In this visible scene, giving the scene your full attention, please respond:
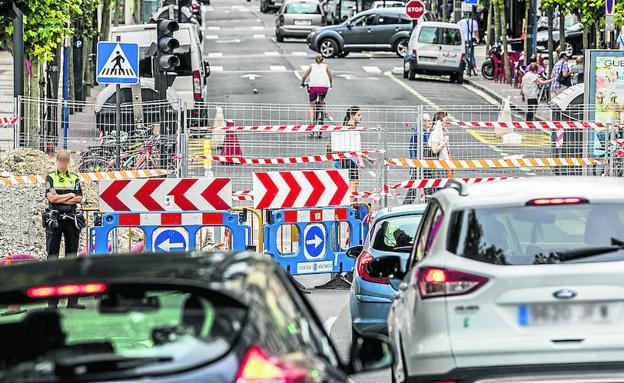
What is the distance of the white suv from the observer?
770cm

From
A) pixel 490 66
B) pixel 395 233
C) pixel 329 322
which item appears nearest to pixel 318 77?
pixel 490 66

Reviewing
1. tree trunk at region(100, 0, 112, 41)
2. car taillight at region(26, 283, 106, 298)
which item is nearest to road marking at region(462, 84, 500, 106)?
tree trunk at region(100, 0, 112, 41)

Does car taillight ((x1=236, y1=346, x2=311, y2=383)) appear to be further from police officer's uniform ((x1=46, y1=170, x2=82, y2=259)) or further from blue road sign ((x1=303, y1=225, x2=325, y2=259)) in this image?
blue road sign ((x1=303, y1=225, x2=325, y2=259))

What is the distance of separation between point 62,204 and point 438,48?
32500 mm

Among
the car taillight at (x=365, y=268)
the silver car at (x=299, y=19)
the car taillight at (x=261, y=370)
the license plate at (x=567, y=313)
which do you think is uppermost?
the silver car at (x=299, y=19)

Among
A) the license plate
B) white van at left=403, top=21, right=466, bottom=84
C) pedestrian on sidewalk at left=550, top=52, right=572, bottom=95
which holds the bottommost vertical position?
the license plate

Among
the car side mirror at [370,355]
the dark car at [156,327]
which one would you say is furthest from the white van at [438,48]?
the dark car at [156,327]

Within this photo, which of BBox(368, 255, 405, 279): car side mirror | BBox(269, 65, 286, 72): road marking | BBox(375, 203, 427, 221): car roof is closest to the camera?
BBox(368, 255, 405, 279): car side mirror

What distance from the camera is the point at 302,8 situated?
66375 millimetres

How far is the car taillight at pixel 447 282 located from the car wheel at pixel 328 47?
161 ft

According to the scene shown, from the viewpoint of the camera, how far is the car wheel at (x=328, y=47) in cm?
5678

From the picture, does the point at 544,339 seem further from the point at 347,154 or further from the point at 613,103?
the point at 613,103

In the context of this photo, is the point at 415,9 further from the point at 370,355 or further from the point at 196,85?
the point at 370,355

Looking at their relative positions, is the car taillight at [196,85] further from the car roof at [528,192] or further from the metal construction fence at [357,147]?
the car roof at [528,192]
